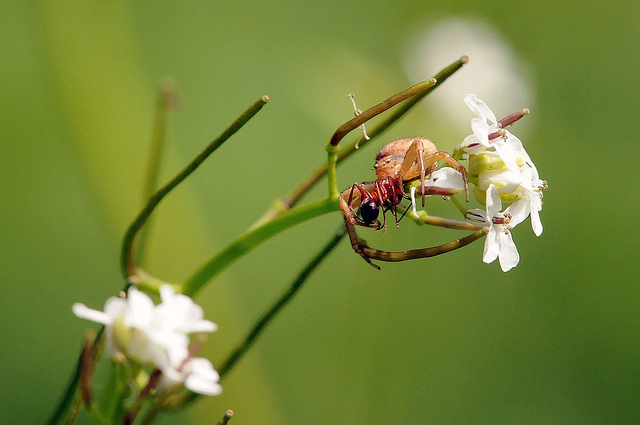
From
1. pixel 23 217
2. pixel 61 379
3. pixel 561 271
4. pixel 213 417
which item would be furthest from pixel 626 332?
pixel 23 217

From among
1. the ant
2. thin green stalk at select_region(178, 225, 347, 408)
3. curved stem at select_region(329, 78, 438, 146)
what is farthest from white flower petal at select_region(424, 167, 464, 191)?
thin green stalk at select_region(178, 225, 347, 408)

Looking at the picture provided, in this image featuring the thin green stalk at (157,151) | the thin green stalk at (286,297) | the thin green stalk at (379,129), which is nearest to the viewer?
the thin green stalk at (379,129)

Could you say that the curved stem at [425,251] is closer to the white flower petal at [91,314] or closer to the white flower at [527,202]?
the white flower at [527,202]

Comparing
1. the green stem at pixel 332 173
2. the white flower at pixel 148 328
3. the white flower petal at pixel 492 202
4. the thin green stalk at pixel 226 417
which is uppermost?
the green stem at pixel 332 173

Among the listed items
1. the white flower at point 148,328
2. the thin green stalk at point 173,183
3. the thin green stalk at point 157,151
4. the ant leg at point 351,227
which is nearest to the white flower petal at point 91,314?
the white flower at point 148,328

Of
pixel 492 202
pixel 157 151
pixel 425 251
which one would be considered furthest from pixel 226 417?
pixel 157 151

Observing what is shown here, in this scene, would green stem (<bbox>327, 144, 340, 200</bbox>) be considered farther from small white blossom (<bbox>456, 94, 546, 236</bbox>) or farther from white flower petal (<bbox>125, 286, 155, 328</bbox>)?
white flower petal (<bbox>125, 286, 155, 328</bbox>)
